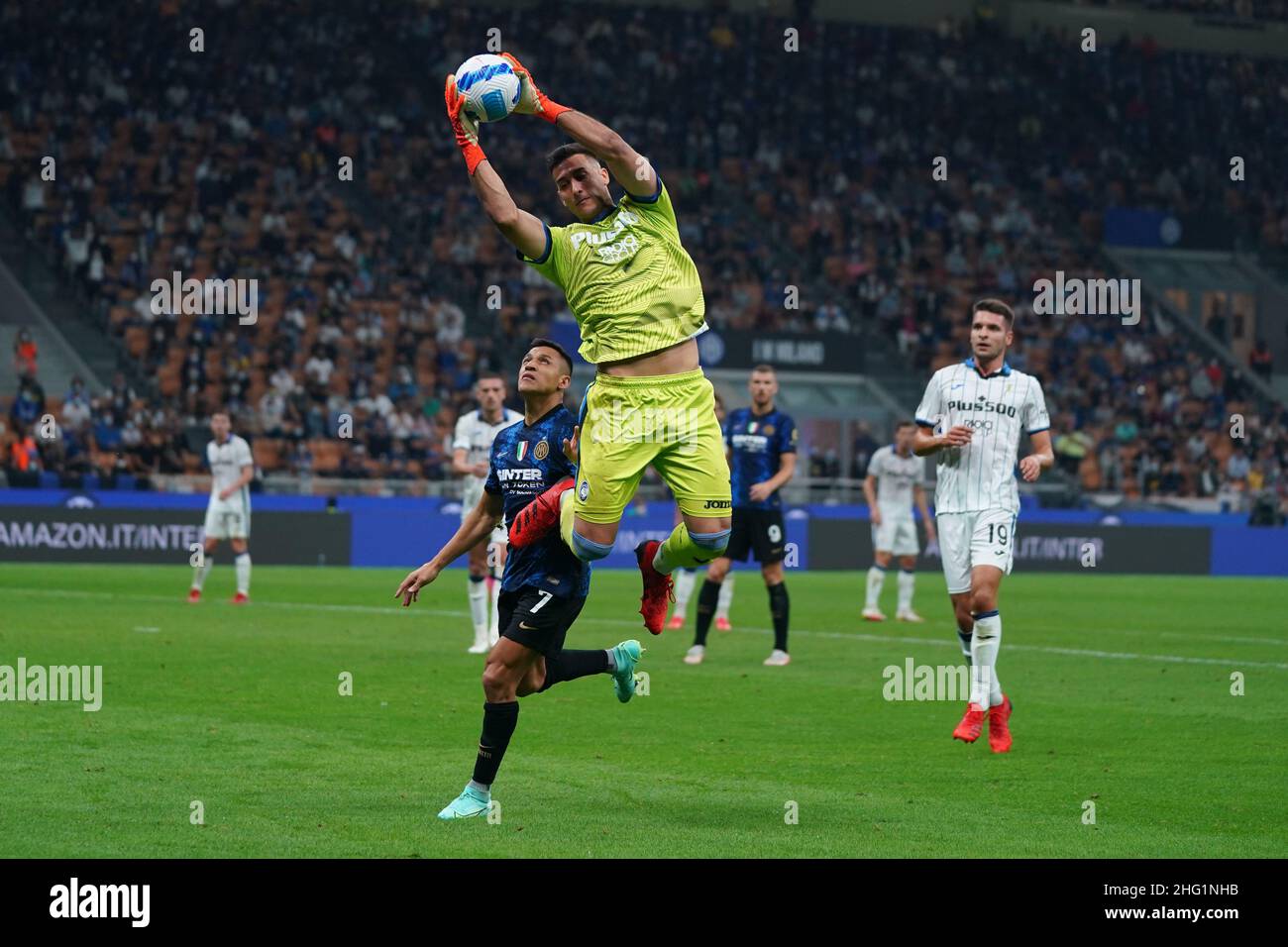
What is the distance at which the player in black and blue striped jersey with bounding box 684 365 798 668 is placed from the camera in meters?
16.5

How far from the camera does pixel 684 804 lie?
8.62 metres

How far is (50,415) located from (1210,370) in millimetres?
28652

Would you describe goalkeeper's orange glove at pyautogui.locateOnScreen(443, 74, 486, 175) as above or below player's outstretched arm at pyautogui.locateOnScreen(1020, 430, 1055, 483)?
above

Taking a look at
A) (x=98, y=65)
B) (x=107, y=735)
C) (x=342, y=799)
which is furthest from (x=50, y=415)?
(x=342, y=799)

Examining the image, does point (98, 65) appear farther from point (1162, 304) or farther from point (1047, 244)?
point (1162, 304)

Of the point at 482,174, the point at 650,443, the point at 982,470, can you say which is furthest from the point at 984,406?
the point at 482,174

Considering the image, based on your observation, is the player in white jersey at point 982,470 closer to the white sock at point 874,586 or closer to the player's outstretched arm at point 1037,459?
the player's outstretched arm at point 1037,459

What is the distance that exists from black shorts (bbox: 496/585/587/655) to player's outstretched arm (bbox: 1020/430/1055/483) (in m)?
3.19

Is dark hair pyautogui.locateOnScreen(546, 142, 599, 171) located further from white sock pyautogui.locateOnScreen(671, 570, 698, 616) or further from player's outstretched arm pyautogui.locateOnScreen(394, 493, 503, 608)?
white sock pyautogui.locateOnScreen(671, 570, 698, 616)

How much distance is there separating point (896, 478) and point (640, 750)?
572 inches

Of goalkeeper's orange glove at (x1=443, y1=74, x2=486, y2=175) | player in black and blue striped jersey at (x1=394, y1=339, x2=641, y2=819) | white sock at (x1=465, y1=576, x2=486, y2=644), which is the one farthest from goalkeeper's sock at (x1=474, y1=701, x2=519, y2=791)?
white sock at (x1=465, y1=576, x2=486, y2=644)

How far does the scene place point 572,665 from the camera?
897 cm

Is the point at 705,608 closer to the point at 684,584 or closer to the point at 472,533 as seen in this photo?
the point at 684,584

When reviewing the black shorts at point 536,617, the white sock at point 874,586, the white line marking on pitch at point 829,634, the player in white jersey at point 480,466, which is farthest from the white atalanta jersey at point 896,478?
the black shorts at point 536,617
